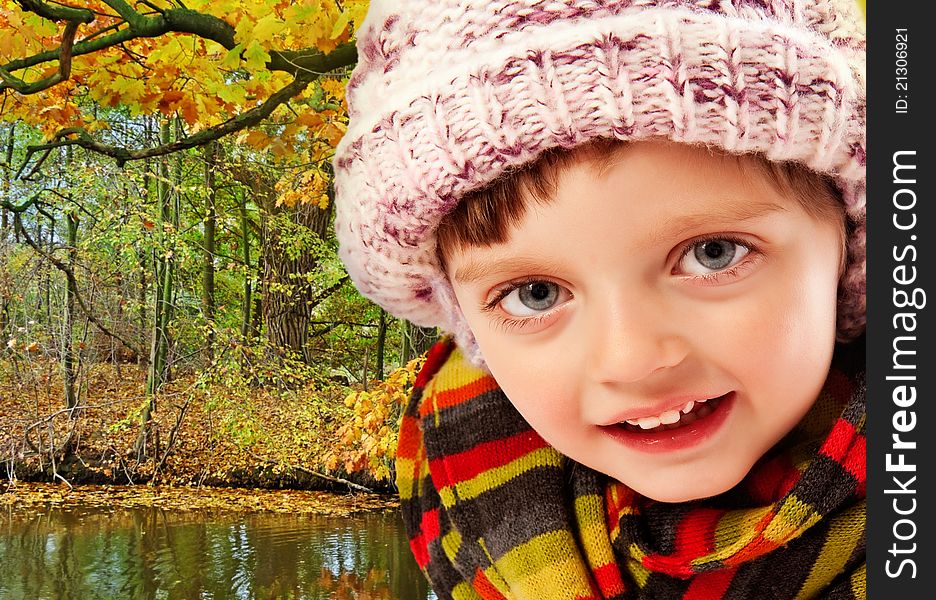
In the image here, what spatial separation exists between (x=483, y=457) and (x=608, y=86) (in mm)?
443

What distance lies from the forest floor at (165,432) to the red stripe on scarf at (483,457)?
11.8 feet

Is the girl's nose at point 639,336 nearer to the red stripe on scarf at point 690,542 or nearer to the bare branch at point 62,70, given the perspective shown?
the red stripe on scarf at point 690,542

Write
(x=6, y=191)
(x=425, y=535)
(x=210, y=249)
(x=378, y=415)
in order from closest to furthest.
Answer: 1. (x=425, y=535)
2. (x=378, y=415)
3. (x=6, y=191)
4. (x=210, y=249)

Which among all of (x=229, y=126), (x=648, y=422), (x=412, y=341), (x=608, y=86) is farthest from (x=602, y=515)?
(x=412, y=341)

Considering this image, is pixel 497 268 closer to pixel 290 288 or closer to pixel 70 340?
pixel 290 288

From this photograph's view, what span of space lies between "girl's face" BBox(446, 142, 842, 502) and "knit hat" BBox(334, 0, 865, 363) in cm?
3

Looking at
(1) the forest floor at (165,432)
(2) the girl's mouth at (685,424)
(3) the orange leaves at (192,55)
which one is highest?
(3) the orange leaves at (192,55)

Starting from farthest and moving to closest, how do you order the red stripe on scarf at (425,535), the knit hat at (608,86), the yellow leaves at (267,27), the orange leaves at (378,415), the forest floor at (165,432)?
the forest floor at (165,432) < the orange leaves at (378,415) < the yellow leaves at (267,27) < the red stripe on scarf at (425,535) < the knit hat at (608,86)

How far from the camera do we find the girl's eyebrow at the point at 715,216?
516 millimetres

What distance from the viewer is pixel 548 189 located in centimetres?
54

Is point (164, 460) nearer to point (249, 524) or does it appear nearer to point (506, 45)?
point (249, 524)

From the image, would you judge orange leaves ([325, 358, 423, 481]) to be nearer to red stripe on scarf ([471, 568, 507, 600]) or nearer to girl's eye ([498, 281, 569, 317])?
red stripe on scarf ([471, 568, 507, 600])

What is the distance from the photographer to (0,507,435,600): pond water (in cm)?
361

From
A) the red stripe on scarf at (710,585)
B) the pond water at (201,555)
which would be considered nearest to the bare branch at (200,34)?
the red stripe on scarf at (710,585)
